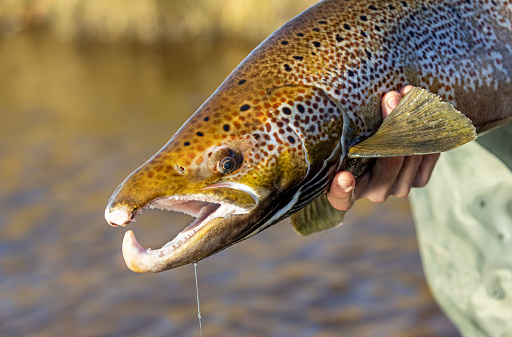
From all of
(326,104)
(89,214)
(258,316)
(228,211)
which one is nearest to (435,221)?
(326,104)

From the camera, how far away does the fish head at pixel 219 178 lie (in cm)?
213

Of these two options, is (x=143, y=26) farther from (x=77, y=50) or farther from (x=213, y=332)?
(x=213, y=332)

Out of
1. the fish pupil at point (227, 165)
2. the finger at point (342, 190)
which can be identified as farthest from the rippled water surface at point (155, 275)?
the fish pupil at point (227, 165)

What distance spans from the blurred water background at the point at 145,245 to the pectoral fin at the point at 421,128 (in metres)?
2.79

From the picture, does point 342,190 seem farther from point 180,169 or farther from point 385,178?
point 180,169

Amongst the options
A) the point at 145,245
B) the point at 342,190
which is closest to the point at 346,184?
the point at 342,190

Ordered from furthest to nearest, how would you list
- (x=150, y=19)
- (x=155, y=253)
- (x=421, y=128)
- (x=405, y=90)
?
(x=150, y=19), (x=405, y=90), (x=421, y=128), (x=155, y=253)

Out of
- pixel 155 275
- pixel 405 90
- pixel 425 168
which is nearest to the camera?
pixel 405 90

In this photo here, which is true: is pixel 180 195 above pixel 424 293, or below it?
above

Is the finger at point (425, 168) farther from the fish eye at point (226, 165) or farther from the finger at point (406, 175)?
the fish eye at point (226, 165)

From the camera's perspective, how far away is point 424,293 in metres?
5.28

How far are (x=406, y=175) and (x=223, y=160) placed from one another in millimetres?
817

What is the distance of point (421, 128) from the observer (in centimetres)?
235

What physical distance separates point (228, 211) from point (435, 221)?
1596 millimetres
